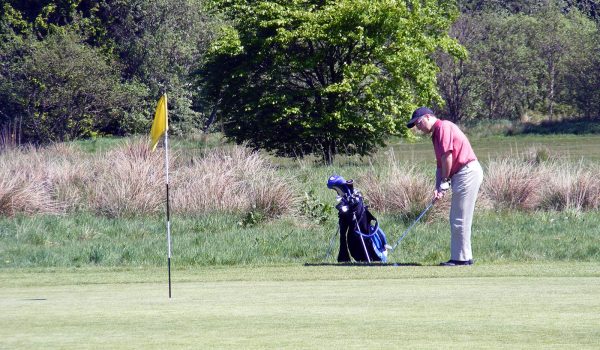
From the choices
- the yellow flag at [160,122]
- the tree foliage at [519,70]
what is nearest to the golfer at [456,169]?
the yellow flag at [160,122]

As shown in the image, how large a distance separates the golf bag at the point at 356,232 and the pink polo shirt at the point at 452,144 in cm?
168

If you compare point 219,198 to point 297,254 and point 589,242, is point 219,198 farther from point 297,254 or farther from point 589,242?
point 589,242

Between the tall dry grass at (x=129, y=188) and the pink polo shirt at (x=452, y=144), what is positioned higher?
the pink polo shirt at (x=452, y=144)

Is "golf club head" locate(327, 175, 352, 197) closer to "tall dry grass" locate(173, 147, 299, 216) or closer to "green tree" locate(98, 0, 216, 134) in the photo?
"tall dry grass" locate(173, 147, 299, 216)

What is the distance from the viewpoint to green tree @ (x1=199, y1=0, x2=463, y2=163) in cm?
3447

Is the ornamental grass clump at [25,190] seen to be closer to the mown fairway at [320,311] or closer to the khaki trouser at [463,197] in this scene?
the mown fairway at [320,311]

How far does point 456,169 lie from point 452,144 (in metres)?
0.31

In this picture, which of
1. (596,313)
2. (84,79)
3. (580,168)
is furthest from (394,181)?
(84,79)

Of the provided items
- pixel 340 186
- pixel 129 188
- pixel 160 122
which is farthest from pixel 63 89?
pixel 160 122

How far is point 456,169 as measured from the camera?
483 inches

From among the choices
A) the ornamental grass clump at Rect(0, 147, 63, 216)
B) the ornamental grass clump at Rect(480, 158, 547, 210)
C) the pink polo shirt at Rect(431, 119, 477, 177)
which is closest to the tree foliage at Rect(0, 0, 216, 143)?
the ornamental grass clump at Rect(0, 147, 63, 216)

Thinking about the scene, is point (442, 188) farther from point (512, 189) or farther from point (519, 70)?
point (519, 70)

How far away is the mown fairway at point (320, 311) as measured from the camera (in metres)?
7.11

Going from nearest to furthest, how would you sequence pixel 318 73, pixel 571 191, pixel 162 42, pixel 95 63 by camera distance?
pixel 571 191
pixel 318 73
pixel 95 63
pixel 162 42
